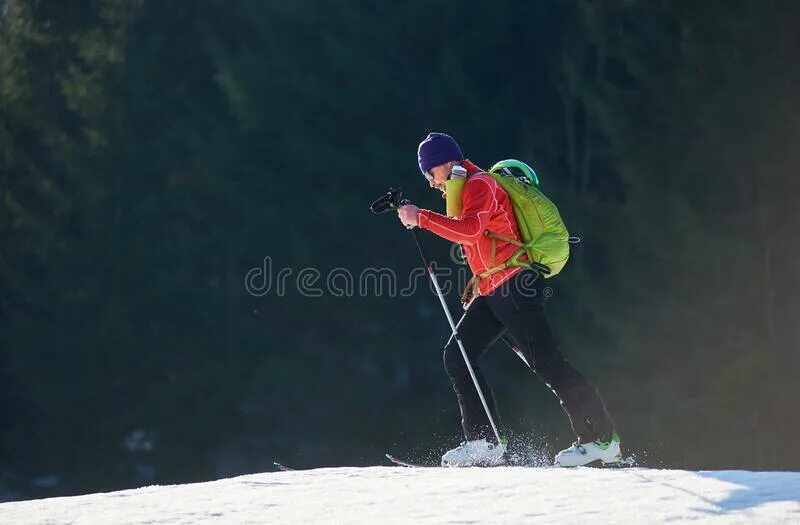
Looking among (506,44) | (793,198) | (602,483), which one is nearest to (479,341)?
(602,483)

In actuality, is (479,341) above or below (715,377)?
below

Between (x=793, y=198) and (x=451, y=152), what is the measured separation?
36.6 feet

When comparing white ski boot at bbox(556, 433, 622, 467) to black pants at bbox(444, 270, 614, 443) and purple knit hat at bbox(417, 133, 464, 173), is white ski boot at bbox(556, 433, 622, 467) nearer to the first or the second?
black pants at bbox(444, 270, 614, 443)

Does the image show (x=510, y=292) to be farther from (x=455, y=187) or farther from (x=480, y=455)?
(x=480, y=455)

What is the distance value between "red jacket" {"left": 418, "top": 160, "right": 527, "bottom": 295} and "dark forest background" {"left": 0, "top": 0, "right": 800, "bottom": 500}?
11.1 m

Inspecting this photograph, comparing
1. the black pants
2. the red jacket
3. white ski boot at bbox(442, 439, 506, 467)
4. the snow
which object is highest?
the red jacket

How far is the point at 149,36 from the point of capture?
2189 cm

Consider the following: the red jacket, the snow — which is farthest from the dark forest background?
the snow

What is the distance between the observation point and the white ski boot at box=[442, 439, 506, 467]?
5.96 m

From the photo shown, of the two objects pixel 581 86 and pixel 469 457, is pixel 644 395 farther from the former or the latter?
pixel 469 457

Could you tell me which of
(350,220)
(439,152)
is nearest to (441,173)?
(439,152)

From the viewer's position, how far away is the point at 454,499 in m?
4.73

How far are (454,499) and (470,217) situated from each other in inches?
54.1

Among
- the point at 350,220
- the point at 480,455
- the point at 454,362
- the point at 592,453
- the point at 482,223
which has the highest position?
the point at 350,220
